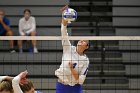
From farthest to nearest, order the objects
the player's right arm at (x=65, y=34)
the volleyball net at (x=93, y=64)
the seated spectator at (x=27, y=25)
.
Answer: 1. the seated spectator at (x=27, y=25)
2. the volleyball net at (x=93, y=64)
3. the player's right arm at (x=65, y=34)

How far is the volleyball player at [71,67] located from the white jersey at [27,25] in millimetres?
3510

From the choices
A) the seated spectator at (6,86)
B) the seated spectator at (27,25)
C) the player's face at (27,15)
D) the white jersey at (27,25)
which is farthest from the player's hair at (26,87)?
the player's face at (27,15)

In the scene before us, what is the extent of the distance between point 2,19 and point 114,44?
2.74 m

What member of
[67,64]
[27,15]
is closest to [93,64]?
[27,15]

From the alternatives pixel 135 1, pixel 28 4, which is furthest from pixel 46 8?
pixel 135 1

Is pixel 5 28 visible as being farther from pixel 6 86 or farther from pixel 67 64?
pixel 6 86

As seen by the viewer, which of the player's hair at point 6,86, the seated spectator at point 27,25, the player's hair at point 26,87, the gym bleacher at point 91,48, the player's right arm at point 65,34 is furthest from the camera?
the seated spectator at point 27,25

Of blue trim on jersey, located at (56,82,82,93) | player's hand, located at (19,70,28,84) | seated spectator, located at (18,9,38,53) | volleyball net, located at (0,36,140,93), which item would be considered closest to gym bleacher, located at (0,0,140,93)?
volleyball net, located at (0,36,140,93)

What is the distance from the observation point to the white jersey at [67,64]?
6.84m

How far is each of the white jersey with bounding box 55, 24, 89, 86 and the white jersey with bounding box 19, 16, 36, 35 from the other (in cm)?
352

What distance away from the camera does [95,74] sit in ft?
33.0

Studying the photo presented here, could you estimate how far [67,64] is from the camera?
6852mm

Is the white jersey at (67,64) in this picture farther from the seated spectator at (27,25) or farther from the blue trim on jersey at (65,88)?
the seated spectator at (27,25)

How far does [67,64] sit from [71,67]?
0.26 ft
